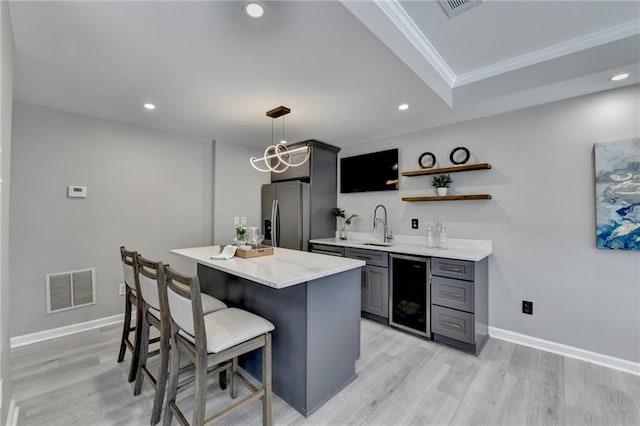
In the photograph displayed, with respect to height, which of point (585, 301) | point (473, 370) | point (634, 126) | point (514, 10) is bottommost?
point (473, 370)

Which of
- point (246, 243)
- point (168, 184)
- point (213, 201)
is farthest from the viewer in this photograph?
point (213, 201)

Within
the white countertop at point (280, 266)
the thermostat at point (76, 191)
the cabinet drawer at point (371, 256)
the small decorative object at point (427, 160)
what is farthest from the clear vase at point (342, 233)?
the thermostat at point (76, 191)

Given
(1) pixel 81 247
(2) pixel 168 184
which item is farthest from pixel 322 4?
(1) pixel 81 247

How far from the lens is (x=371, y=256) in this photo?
3.19 metres

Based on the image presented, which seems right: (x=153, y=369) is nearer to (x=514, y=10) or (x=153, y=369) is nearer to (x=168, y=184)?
(x=168, y=184)

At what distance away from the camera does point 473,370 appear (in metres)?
2.25

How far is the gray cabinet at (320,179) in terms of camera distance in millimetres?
3945

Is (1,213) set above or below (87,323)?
above

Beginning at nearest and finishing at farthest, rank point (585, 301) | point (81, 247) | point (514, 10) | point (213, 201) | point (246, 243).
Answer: point (514, 10) → point (585, 301) → point (246, 243) → point (81, 247) → point (213, 201)

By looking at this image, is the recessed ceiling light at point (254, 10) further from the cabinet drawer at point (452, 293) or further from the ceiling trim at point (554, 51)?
the cabinet drawer at point (452, 293)

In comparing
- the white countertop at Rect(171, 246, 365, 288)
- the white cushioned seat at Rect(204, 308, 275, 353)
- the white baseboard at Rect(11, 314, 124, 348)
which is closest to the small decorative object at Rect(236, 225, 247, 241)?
the white countertop at Rect(171, 246, 365, 288)

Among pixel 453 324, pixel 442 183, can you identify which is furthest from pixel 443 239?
pixel 453 324

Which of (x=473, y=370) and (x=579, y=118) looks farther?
(x=579, y=118)

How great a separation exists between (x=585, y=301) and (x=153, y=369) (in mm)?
3811
